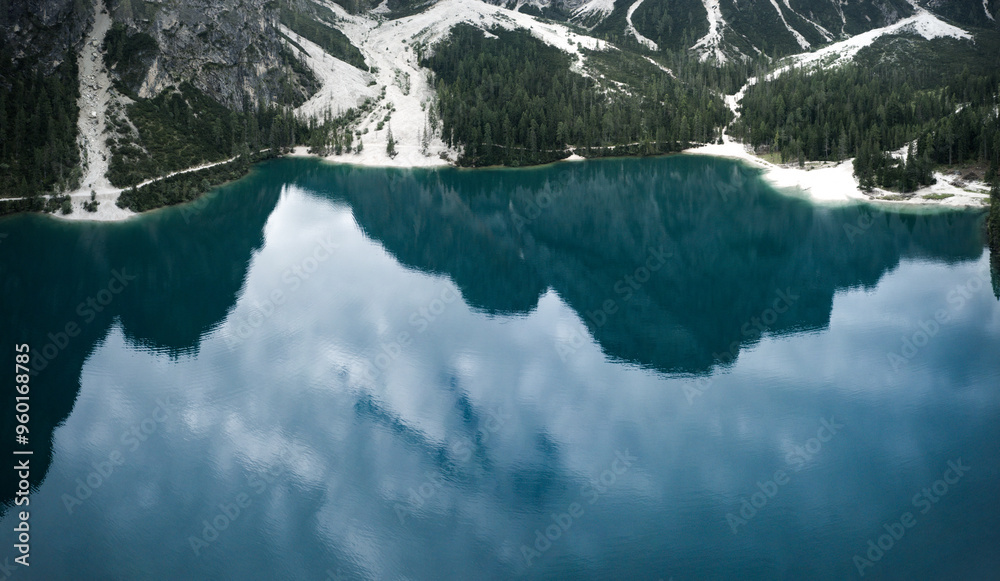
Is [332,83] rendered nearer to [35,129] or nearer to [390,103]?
[390,103]

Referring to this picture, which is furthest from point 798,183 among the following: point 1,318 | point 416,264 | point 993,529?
point 1,318

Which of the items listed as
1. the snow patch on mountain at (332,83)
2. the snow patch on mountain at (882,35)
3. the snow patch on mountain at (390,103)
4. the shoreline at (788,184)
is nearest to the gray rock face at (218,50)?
the snow patch on mountain at (332,83)

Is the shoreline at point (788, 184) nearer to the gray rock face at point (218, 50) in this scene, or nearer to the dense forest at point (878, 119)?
the dense forest at point (878, 119)

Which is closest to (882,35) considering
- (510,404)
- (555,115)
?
(555,115)

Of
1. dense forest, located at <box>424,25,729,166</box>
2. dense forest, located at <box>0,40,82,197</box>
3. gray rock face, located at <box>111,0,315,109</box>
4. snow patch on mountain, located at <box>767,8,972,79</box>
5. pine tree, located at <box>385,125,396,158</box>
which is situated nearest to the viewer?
dense forest, located at <box>0,40,82,197</box>

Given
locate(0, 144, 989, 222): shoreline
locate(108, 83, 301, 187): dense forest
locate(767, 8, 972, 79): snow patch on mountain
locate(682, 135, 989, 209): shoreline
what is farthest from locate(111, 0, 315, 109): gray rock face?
locate(767, 8, 972, 79): snow patch on mountain

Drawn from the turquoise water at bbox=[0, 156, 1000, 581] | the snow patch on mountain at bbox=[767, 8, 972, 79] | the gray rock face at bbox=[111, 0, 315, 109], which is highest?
the snow patch on mountain at bbox=[767, 8, 972, 79]

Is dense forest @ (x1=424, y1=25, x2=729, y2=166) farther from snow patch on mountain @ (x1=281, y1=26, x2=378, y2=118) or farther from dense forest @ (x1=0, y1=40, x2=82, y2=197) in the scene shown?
dense forest @ (x1=0, y1=40, x2=82, y2=197)
